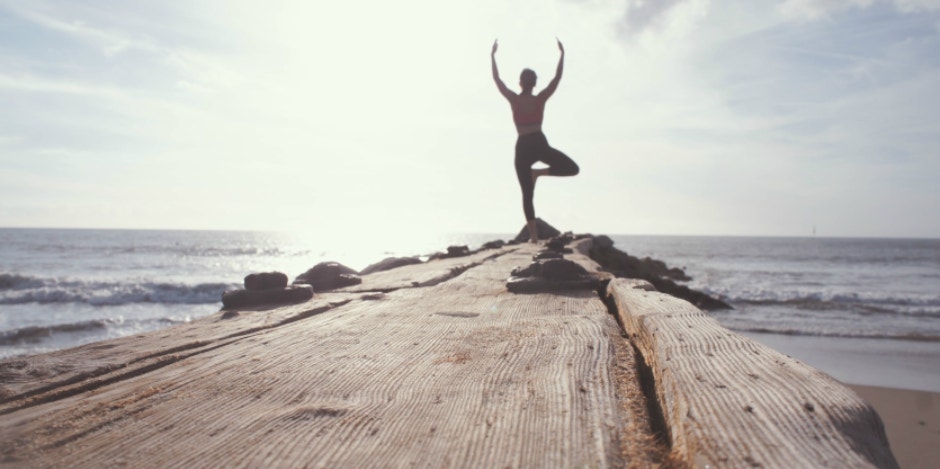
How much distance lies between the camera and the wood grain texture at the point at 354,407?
834 mm

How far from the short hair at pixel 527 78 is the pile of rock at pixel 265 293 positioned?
4277 mm

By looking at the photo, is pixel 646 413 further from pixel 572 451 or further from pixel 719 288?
pixel 719 288

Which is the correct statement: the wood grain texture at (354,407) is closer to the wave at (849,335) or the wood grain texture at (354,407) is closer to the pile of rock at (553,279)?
the pile of rock at (553,279)

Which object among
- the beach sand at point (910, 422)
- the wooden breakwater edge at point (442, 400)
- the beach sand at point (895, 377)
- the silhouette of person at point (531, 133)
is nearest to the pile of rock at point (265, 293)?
the wooden breakwater edge at point (442, 400)

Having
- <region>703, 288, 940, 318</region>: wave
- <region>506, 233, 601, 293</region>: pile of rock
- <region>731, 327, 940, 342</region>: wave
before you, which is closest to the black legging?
<region>506, 233, 601, 293</region>: pile of rock

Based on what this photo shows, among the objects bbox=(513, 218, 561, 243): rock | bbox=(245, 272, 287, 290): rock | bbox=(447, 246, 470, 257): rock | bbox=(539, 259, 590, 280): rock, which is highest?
bbox=(513, 218, 561, 243): rock

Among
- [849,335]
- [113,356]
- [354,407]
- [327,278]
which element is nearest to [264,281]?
[327,278]

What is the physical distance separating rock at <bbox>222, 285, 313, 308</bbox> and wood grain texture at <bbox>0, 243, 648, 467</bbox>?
951mm

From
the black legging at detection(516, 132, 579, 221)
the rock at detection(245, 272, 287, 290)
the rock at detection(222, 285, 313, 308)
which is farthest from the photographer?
the black legging at detection(516, 132, 579, 221)

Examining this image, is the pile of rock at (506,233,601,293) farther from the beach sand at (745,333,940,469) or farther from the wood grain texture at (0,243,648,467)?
the beach sand at (745,333,940,469)

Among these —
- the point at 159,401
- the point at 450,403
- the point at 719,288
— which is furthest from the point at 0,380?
the point at 719,288

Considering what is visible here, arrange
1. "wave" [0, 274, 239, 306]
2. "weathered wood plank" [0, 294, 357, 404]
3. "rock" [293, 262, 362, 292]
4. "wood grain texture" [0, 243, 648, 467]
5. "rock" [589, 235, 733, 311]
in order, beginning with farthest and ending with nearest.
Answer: "wave" [0, 274, 239, 306], "rock" [589, 235, 733, 311], "rock" [293, 262, 362, 292], "weathered wood plank" [0, 294, 357, 404], "wood grain texture" [0, 243, 648, 467]

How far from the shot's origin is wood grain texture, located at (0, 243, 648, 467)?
83cm

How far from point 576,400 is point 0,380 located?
1.21 m
